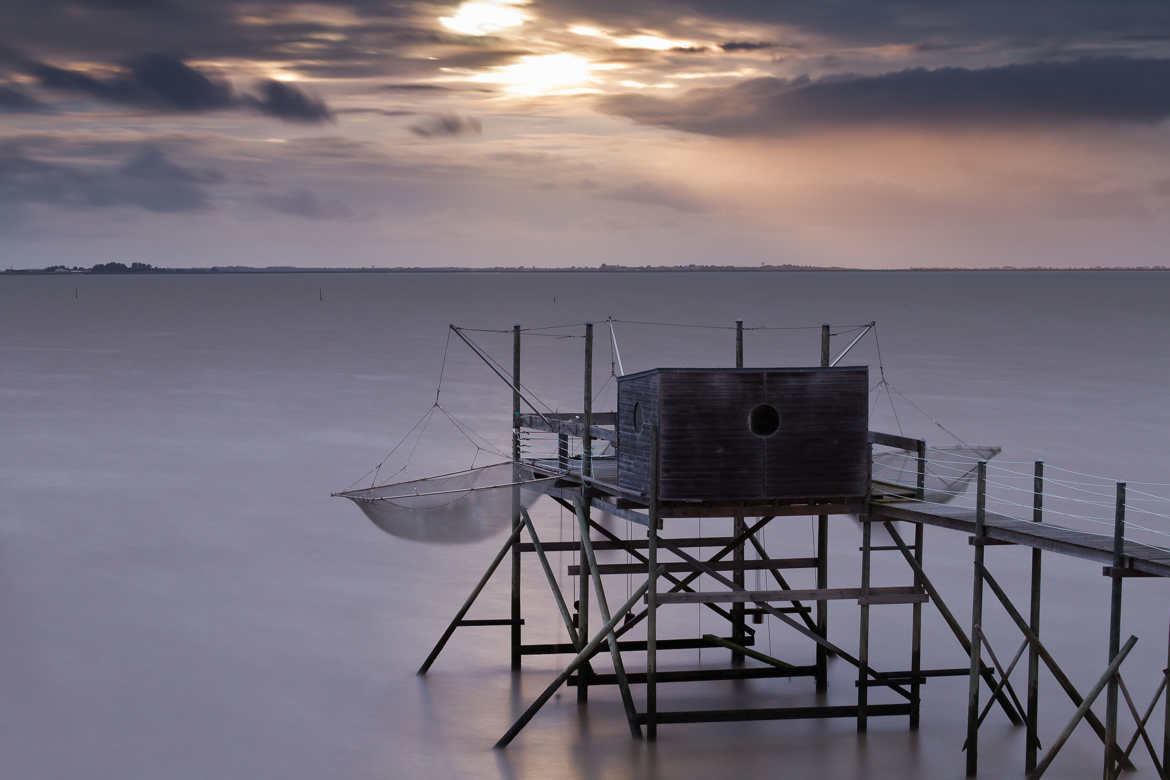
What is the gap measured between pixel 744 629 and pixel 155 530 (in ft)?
55.9

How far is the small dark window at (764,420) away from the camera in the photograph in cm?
1883

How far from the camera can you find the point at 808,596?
18812 millimetres

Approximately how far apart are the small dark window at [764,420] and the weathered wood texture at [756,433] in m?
0.04

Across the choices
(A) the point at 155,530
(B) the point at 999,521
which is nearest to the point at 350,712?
(B) the point at 999,521

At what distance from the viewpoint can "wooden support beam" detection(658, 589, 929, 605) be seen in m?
18.5

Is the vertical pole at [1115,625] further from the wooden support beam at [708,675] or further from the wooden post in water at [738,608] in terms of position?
the wooden post in water at [738,608]

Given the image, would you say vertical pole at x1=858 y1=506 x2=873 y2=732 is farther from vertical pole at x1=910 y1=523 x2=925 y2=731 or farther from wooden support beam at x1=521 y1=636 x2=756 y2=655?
wooden support beam at x1=521 y1=636 x2=756 y2=655

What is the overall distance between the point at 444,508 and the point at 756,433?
5.41 metres

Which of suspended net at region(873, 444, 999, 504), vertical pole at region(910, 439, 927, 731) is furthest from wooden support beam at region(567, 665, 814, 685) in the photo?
suspended net at region(873, 444, 999, 504)

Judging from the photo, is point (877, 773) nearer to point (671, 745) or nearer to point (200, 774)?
point (671, 745)

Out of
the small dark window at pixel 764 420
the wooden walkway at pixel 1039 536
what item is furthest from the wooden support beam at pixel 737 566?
the small dark window at pixel 764 420

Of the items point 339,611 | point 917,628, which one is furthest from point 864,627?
point 339,611

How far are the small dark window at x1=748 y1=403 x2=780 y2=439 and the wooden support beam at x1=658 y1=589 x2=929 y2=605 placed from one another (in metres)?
2.03

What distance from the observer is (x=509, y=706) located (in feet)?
69.4
